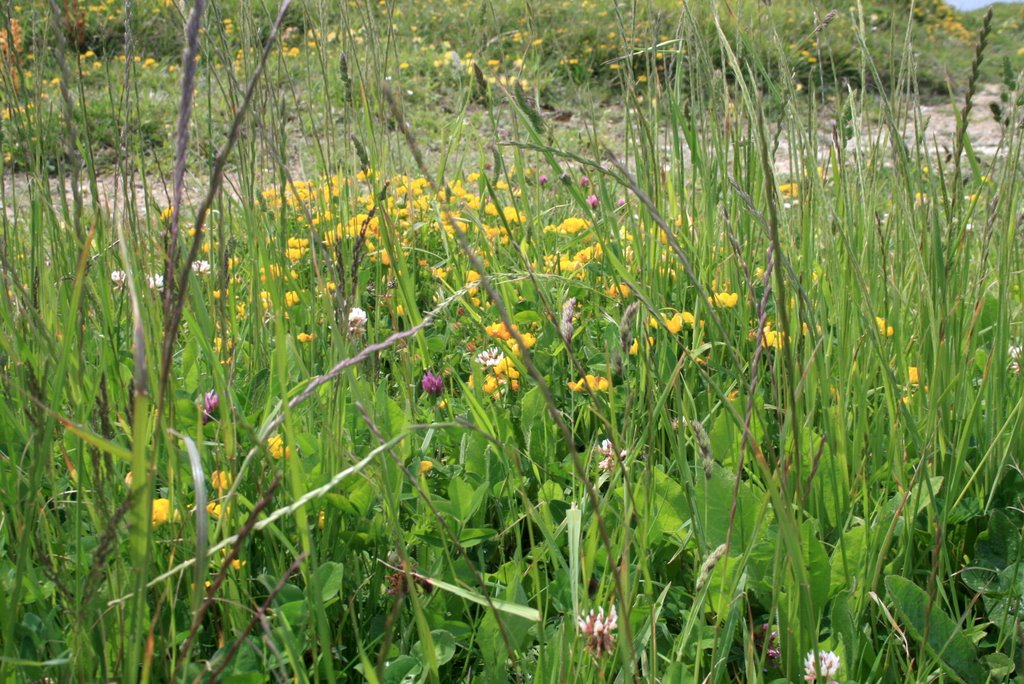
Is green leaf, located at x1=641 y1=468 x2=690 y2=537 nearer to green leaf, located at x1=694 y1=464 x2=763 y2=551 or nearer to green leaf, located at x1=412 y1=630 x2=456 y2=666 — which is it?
green leaf, located at x1=694 y1=464 x2=763 y2=551

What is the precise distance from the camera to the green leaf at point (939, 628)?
3.08 feet

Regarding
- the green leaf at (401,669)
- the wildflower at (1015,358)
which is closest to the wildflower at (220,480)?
the green leaf at (401,669)

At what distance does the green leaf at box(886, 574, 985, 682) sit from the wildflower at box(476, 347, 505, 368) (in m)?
0.77

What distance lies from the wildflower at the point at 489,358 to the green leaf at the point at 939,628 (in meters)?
0.77

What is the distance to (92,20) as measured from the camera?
7.46m

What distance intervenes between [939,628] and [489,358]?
0.85 meters

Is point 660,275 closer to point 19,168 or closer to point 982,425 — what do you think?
point 982,425

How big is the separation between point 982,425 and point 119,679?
3.73 ft

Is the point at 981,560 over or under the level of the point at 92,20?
under

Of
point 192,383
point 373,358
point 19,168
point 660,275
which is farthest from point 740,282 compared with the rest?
point 19,168

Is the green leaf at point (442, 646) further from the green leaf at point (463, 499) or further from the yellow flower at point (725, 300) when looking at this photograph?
the yellow flower at point (725, 300)

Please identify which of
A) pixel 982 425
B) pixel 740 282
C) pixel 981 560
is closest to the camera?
pixel 981 560

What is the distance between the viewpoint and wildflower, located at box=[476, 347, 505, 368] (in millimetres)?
1560

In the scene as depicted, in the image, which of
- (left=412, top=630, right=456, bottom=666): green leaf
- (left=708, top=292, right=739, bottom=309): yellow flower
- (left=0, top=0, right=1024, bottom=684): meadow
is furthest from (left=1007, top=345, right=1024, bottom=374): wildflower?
(left=412, top=630, right=456, bottom=666): green leaf
